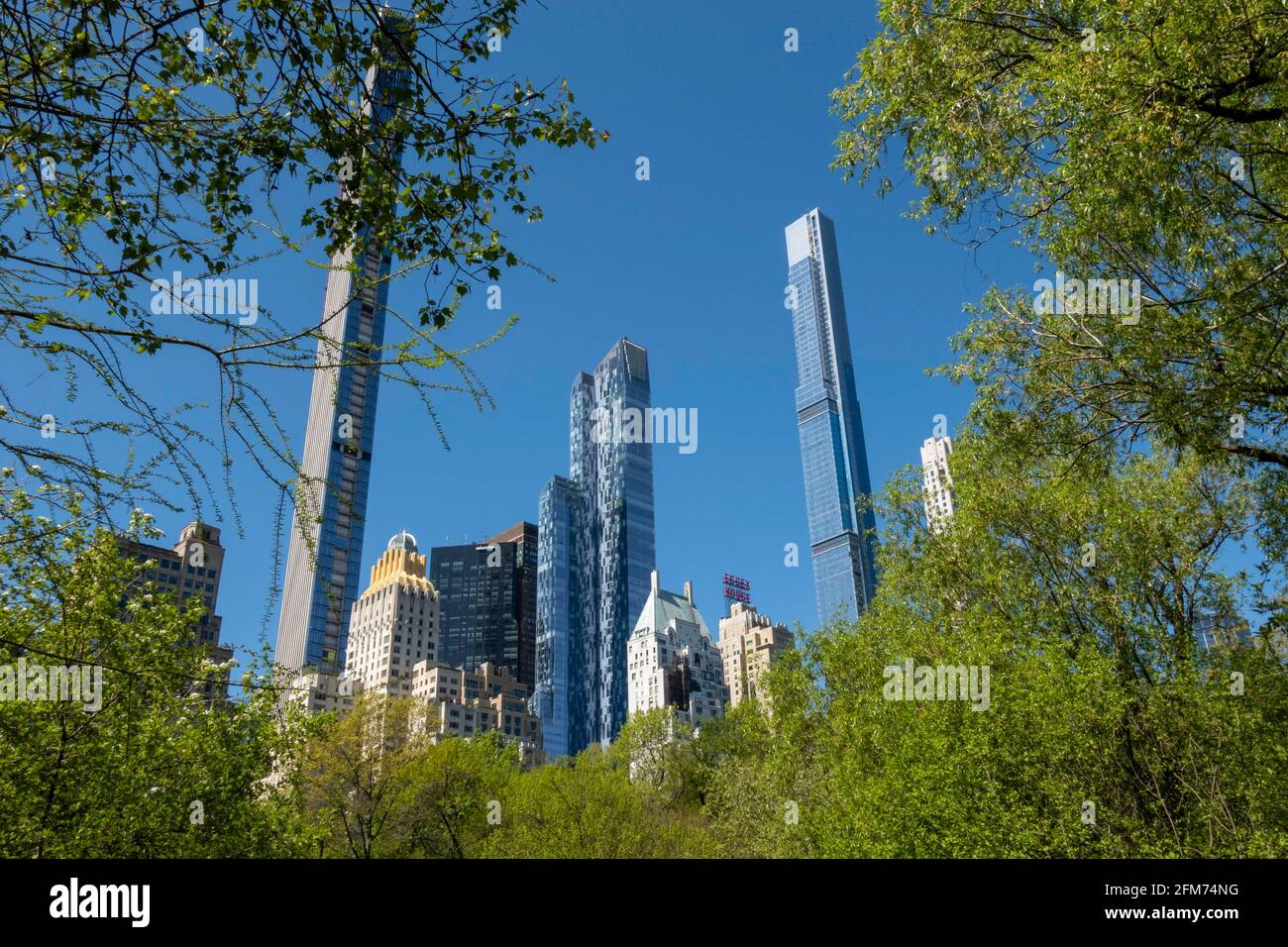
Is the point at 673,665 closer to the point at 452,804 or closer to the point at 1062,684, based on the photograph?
the point at 452,804

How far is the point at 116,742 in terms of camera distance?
1684cm

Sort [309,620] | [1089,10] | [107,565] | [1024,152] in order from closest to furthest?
1. [1089,10]
2. [1024,152]
3. [107,565]
4. [309,620]

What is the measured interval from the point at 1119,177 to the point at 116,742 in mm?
19340

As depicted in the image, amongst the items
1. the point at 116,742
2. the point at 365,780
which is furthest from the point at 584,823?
the point at 116,742

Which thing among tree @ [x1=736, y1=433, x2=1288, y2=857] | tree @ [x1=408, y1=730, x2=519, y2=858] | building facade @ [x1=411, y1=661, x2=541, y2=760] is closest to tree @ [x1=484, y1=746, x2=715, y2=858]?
tree @ [x1=408, y1=730, x2=519, y2=858]

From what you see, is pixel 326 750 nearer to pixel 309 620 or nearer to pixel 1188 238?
pixel 1188 238

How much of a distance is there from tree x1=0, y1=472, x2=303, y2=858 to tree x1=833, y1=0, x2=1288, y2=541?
13.7m

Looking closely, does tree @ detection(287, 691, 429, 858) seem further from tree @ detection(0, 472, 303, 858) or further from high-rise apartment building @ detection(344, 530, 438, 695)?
high-rise apartment building @ detection(344, 530, 438, 695)

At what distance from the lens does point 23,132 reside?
5.48 meters

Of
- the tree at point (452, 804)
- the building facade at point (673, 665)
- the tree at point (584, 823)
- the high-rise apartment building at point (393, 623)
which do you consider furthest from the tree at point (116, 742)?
the building facade at point (673, 665)

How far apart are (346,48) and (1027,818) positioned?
18.2 metres

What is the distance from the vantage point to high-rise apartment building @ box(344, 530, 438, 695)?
157 m

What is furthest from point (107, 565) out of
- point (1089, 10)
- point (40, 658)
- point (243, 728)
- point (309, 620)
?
point (309, 620)

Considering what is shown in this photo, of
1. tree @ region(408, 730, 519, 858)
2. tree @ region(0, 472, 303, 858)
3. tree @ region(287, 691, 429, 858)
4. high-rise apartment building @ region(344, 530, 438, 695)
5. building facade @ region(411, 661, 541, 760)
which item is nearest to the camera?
tree @ region(0, 472, 303, 858)
